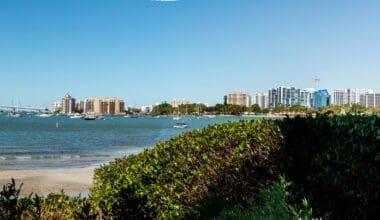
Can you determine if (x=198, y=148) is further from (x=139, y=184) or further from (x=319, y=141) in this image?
(x=319, y=141)

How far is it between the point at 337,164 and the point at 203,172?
6.91 ft

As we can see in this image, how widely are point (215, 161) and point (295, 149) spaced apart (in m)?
1.29

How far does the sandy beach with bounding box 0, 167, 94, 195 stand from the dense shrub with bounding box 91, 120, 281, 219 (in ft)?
39.9

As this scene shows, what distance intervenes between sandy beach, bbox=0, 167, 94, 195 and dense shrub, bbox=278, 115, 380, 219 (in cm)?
1386

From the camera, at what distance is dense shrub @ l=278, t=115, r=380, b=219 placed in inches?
234

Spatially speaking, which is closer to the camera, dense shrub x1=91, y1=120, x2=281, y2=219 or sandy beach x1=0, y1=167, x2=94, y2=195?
dense shrub x1=91, y1=120, x2=281, y2=219

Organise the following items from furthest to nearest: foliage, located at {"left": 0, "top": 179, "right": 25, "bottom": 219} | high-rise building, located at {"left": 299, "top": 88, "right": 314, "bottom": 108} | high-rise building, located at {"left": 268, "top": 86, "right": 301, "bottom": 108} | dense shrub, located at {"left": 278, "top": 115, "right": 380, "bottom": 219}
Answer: high-rise building, located at {"left": 268, "top": 86, "right": 301, "bottom": 108}
high-rise building, located at {"left": 299, "top": 88, "right": 314, "bottom": 108}
dense shrub, located at {"left": 278, "top": 115, "right": 380, "bottom": 219}
foliage, located at {"left": 0, "top": 179, "right": 25, "bottom": 219}

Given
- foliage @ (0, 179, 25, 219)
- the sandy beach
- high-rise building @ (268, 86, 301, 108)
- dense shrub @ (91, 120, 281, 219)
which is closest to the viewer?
foliage @ (0, 179, 25, 219)

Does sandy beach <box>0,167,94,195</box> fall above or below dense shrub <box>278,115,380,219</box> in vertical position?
below

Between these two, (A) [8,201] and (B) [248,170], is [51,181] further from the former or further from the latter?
(A) [8,201]

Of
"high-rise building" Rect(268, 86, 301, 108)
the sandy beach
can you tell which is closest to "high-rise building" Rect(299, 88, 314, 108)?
"high-rise building" Rect(268, 86, 301, 108)

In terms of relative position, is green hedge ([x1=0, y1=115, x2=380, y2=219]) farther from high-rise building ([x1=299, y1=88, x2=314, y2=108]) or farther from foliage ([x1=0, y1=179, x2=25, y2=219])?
high-rise building ([x1=299, y1=88, x2=314, y2=108])

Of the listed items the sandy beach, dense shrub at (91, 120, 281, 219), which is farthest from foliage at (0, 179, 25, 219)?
the sandy beach

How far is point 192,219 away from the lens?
22.6 feet
